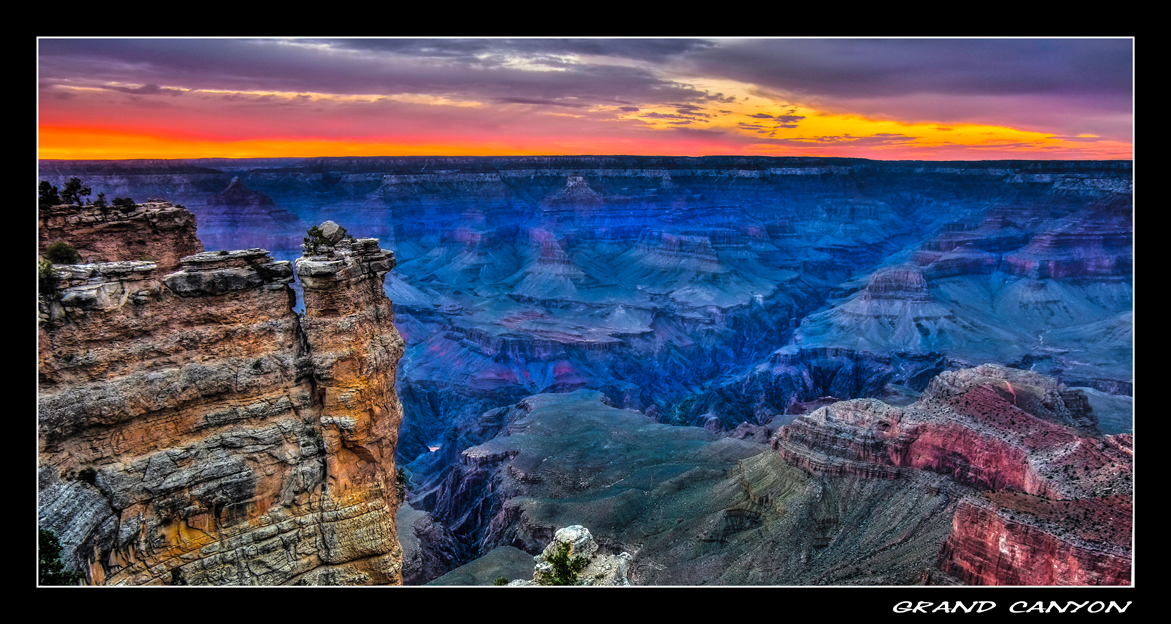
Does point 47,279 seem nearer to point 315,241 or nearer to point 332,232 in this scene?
point 315,241

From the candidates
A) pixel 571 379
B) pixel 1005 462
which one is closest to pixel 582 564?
pixel 1005 462

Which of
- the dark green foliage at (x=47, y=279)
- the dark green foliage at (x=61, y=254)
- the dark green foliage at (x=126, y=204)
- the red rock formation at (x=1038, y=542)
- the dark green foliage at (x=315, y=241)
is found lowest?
the red rock formation at (x=1038, y=542)

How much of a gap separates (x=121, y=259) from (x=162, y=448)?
4.86m

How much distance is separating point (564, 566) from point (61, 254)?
14.6 m

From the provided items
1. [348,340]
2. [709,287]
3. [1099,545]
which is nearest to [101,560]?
[348,340]

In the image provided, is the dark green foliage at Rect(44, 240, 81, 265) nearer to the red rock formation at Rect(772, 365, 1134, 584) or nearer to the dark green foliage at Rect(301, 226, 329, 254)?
the dark green foliage at Rect(301, 226, 329, 254)

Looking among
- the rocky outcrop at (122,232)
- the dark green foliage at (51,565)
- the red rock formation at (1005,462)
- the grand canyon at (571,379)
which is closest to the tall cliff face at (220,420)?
the grand canyon at (571,379)

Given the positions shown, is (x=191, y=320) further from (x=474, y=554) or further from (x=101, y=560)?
(x=474, y=554)

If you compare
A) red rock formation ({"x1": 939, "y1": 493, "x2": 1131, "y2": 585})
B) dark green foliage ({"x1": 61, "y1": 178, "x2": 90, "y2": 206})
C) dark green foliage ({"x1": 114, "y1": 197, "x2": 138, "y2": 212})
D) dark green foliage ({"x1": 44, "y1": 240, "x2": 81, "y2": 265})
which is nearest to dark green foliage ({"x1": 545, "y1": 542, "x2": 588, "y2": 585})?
dark green foliage ({"x1": 44, "y1": 240, "x2": 81, "y2": 265})

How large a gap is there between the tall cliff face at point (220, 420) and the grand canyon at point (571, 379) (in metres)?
0.06

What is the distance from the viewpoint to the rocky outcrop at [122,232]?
60.6 feet

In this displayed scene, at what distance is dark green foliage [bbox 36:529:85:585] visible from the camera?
1526cm

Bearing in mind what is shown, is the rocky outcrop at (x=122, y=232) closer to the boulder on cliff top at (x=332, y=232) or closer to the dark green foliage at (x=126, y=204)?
the dark green foliage at (x=126, y=204)

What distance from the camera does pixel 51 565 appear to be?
15469 mm
